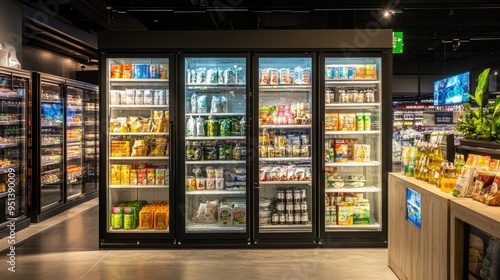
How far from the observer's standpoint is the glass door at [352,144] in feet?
18.6

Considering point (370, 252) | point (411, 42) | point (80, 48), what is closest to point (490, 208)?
point (370, 252)

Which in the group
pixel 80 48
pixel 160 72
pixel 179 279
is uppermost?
pixel 80 48

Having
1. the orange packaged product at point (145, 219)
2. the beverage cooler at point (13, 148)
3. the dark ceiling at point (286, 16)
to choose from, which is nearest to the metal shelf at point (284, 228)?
the orange packaged product at point (145, 219)

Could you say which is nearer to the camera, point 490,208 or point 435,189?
point 490,208

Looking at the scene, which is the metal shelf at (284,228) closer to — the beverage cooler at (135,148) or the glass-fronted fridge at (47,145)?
the beverage cooler at (135,148)

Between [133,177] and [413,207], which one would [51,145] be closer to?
[133,177]

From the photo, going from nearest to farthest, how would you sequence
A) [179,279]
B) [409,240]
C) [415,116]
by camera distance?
[409,240] → [179,279] → [415,116]

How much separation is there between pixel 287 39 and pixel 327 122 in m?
1.21

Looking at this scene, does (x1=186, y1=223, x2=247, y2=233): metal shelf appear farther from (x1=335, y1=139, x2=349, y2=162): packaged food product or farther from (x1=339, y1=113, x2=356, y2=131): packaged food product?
(x1=339, y1=113, x2=356, y2=131): packaged food product

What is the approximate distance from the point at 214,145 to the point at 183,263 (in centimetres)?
162

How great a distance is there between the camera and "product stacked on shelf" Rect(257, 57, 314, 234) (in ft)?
18.5

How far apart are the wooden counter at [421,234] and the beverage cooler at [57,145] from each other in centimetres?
563

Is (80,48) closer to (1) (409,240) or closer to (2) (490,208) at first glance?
(1) (409,240)

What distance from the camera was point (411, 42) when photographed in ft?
47.1
